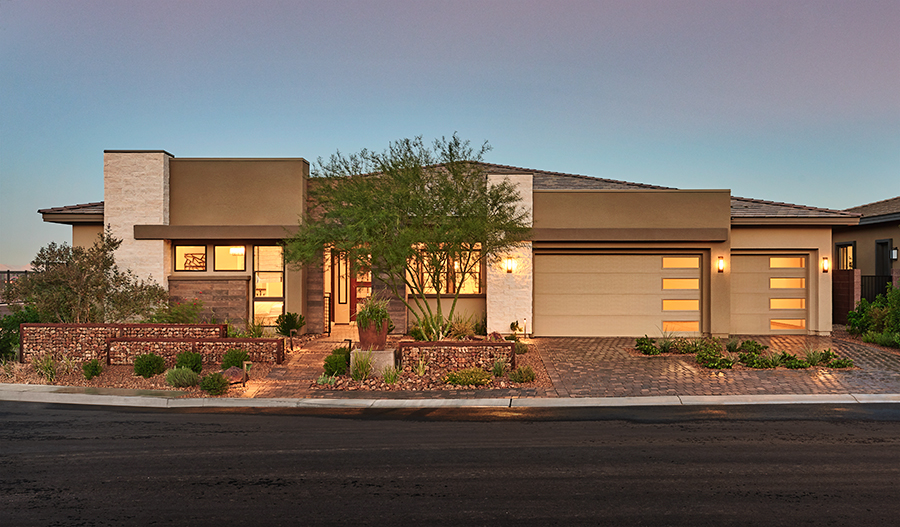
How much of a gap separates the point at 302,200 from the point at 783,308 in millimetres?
15383

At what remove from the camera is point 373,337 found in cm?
1245

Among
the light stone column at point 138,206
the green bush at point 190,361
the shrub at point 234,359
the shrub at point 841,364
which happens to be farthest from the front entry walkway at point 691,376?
the light stone column at point 138,206

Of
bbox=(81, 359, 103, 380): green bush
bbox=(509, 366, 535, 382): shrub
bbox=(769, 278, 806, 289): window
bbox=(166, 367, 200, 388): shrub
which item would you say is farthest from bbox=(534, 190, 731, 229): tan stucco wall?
bbox=(81, 359, 103, 380): green bush

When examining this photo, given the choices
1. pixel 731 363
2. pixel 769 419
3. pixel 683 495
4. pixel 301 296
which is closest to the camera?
pixel 683 495

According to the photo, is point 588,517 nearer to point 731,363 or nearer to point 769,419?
point 769,419

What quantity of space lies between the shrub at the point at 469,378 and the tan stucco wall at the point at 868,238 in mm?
18411

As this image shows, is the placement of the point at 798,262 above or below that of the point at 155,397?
above

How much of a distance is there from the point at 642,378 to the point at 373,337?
561 cm

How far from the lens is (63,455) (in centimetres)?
736

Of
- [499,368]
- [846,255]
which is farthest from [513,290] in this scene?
[846,255]

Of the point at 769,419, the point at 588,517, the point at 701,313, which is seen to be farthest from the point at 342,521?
the point at 701,313

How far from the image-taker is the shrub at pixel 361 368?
11852mm

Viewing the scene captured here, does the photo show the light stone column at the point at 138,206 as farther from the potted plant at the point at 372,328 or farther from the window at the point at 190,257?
the potted plant at the point at 372,328

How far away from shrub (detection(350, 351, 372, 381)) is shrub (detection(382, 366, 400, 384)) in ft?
1.15
